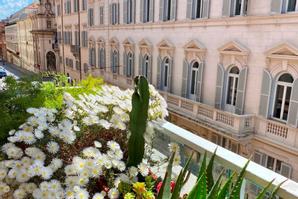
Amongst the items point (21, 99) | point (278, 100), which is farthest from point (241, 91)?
point (21, 99)

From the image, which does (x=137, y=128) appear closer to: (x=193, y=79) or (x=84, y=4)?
(x=193, y=79)

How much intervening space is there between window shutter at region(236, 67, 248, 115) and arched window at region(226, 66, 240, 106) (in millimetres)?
300

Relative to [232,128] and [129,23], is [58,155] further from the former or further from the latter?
[129,23]

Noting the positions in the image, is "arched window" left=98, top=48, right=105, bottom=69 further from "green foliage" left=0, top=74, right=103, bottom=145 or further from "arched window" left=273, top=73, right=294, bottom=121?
"green foliage" left=0, top=74, right=103, bottom=145

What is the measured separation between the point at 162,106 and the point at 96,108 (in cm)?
72

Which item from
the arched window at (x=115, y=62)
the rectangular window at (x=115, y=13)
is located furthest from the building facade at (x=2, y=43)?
the arched window at (x=115, y=62)

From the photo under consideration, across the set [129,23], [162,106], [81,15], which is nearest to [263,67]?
[162,106]

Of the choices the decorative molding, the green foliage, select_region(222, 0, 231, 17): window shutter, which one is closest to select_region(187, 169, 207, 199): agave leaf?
the green foliage

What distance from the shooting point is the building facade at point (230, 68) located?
313 inches

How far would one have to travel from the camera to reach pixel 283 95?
8.17 m

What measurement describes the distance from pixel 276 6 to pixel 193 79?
4.26m

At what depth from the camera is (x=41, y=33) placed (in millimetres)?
35125

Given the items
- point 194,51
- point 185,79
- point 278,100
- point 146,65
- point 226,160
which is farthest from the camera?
point 146,65

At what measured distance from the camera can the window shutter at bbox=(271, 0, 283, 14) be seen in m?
7.86
